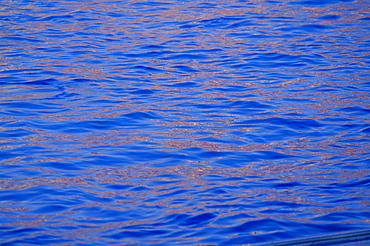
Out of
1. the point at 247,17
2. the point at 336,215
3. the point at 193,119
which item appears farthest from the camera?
the point at 247,17

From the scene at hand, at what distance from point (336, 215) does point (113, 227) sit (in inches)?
73.0

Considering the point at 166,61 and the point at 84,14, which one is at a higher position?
the point at 84,14

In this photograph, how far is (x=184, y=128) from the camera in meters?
6.10

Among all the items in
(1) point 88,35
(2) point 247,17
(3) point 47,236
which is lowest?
(3) point 47,236

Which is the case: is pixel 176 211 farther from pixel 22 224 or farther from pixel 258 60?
pixel 258 60

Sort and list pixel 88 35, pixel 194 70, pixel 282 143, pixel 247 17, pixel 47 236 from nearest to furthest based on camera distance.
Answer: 1. pixel 47 236
2. pixel 282 143
3. pixel 194 70
4. pixel 88 35
5. pixel 247 17

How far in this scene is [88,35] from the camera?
32.8ft

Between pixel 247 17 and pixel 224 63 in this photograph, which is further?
pixel 247 17

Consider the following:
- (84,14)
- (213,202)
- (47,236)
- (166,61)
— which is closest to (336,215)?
(213,202)

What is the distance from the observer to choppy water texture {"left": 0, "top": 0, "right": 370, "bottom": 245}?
4078mm

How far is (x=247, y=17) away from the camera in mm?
11219

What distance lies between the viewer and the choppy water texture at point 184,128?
13.4ft

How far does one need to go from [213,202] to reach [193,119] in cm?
214

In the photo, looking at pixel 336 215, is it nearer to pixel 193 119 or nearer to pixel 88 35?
pixel 193 119
